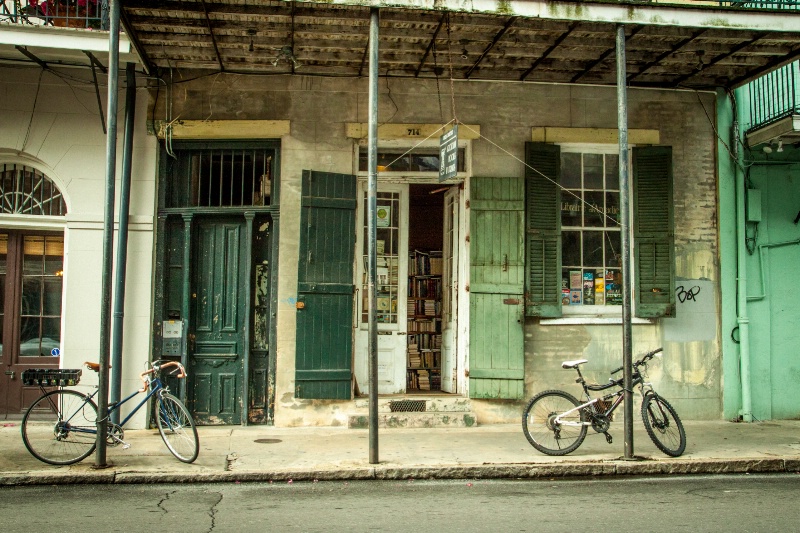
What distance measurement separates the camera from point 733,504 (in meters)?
6.16

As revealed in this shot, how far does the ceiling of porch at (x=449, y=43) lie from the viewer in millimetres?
7930

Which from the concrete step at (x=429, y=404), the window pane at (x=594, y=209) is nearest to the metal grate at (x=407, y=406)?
the concrete step at (x=429, y=404)

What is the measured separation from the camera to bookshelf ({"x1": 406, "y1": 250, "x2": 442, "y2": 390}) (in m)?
11.0

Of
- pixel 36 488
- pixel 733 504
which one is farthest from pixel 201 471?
pixel 733 504

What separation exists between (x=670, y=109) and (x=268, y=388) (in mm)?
6626

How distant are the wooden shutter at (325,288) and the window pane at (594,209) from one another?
3.24 m

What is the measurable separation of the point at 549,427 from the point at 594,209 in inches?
141

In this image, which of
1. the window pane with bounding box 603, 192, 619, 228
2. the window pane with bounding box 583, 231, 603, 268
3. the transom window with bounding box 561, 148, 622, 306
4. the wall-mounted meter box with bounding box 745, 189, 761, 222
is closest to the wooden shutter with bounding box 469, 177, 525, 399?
the transom window with bounding box 561, 148, 622, 306

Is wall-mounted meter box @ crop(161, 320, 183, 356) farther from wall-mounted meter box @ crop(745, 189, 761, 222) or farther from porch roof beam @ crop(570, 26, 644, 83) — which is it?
wall-mounted meter box @ crop(745, 189, 761, 222)

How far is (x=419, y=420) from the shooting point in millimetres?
9398

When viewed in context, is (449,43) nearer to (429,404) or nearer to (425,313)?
(425,313)

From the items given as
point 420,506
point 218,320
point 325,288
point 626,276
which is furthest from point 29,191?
point 626,276

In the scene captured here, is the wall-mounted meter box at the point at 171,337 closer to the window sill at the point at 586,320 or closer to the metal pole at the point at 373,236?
the metal pole at the point at 373,236

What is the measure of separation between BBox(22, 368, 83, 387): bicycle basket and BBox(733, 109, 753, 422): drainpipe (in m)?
8.22
